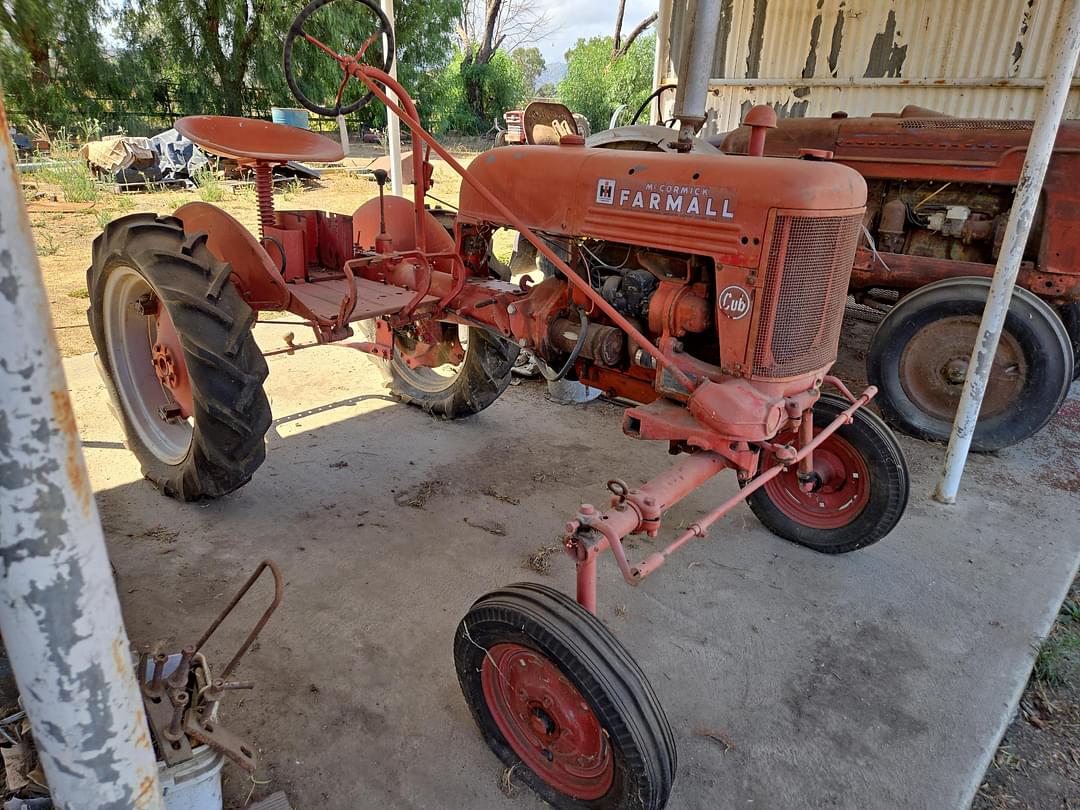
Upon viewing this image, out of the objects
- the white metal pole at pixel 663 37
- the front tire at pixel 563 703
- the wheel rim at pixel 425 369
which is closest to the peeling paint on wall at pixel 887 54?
the white metal pole at pixel 663 37

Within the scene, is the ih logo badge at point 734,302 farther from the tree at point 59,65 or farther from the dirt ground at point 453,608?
the tree at point 59,65

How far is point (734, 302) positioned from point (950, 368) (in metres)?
2.33

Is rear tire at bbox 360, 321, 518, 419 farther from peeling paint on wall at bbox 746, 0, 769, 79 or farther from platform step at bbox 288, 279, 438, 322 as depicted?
peeling paint on wall at bbox 746, 0, 769, 79

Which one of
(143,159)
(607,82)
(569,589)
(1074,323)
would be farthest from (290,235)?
(607,82)

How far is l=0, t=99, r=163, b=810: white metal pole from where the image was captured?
2.77 feet

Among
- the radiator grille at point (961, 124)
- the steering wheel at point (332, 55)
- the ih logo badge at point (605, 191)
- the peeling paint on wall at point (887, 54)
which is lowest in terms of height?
the ih logo badge at point (605, 191)

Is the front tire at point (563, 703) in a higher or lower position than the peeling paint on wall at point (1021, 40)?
lower

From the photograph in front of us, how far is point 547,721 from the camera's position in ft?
5.80

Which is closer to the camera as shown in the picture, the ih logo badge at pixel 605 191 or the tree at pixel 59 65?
the ih logo badge at pixel 605 191

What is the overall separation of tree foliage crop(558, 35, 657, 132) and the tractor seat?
19944 mm

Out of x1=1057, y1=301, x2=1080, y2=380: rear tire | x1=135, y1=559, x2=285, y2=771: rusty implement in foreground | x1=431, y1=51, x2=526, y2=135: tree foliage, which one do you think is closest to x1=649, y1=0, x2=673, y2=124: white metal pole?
x1=1057, y1=301, x2=1080, y2=380: rear tire

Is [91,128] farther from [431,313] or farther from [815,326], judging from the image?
[815,326]

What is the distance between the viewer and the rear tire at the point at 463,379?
3611 millimetres

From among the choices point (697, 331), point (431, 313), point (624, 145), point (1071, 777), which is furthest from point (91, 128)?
point (1071, 777)
